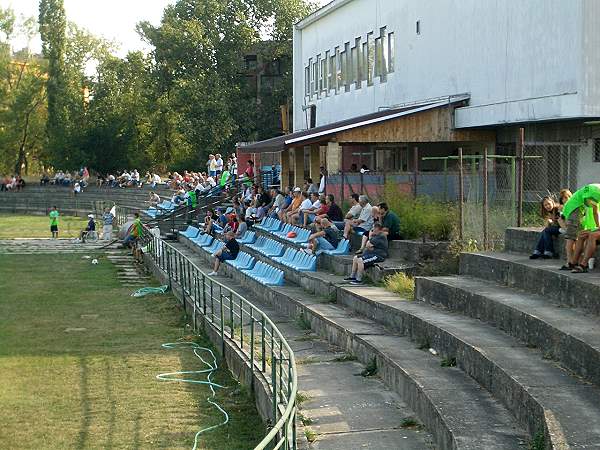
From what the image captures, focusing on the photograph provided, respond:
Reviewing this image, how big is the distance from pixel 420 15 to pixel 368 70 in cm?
557

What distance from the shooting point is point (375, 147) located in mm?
34969

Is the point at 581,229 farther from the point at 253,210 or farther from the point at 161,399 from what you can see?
the point at 253,210

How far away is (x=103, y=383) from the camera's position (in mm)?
15680

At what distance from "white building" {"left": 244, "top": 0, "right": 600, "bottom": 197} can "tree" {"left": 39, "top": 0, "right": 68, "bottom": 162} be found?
48700mm

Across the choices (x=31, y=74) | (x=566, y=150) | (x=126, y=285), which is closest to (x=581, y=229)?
(x=566, y=150)

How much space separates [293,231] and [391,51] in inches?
413

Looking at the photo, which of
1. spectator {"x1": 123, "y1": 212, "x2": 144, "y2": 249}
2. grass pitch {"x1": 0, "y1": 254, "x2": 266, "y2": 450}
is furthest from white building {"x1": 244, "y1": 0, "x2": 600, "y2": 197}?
grass pitch {"x1": 0, "y1": 254, "x2": 266, "y2": 450}

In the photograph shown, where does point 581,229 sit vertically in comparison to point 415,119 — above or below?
below

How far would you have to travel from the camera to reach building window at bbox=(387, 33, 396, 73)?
35.2 m

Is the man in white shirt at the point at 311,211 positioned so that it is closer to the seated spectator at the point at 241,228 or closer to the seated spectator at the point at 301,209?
the seated spectator at the point at 301,209

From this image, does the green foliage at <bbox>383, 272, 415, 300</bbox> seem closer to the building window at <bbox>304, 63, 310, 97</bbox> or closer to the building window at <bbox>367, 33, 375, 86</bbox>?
the building window at <bbox>367, 33, 375, 86</bbox>

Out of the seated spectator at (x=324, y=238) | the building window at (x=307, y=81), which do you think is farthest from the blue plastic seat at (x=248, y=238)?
the building window at (x=307, y=81)

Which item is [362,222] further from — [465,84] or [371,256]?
[465,84]

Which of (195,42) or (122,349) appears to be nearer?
(122,349)
